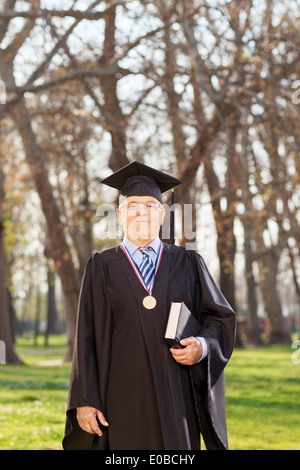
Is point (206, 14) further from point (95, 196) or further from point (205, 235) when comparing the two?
point (95, 196)

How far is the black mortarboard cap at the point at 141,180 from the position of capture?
14.1 ft

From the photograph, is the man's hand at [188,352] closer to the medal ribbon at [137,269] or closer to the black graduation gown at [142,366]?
the black graduation gown at [142,366]

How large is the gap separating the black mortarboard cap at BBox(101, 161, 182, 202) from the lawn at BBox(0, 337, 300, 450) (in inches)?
153

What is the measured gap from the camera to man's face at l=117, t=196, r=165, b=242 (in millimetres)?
4148

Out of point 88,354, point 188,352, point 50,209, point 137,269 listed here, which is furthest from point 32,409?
point 50,209

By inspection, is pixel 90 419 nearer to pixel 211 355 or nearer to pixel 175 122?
pixel 211 355

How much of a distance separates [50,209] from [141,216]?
39.7ft

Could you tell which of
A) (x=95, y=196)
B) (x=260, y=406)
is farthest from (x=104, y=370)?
(x=95, y=196)

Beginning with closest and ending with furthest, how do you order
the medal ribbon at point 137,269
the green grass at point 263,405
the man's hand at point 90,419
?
the man's hand at point 90,419 < the medal ribbon at point 137,269 < the green grass at point 263,405

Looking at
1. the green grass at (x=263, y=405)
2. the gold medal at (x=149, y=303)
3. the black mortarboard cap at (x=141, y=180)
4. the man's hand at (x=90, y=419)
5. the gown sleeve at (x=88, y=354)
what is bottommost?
the green grass at (x=263, y=405)

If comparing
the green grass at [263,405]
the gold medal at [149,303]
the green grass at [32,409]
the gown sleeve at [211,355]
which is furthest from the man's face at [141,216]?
the green grass at [263,405]

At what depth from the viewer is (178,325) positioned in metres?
3.81

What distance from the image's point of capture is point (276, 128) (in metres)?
12.0

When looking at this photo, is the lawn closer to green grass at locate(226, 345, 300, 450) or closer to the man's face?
green grass at locate(226, 345, 300, 450)
